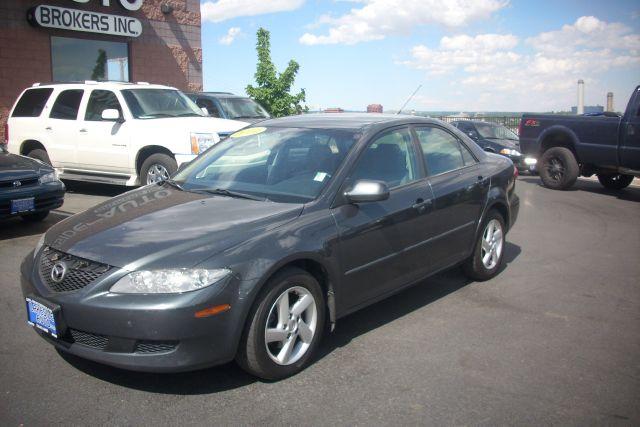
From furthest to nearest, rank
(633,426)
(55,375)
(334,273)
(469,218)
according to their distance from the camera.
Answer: (469,218) → (334,273) → (55,375) → (633,426)

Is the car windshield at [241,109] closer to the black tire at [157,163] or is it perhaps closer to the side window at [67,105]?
the side window at [67,105]

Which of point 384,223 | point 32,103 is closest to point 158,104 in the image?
point 32,103

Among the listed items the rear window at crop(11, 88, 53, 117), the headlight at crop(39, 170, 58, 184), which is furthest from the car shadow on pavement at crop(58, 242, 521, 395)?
the rear window at crop(11, 88, 53, 117)

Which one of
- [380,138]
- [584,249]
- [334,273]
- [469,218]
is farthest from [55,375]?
[584,249]

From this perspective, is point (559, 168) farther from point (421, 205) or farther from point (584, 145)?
point (421, 205)

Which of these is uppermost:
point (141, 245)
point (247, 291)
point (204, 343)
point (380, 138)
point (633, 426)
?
point (380, 138)

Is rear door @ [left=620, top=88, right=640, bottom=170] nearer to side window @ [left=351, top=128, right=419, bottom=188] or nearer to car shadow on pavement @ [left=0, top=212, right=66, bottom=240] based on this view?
side window @ [left=351, top=128, right=419, bottom=188]

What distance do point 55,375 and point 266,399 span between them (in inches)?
52.6

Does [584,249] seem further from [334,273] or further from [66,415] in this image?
[66,415]

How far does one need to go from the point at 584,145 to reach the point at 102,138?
355 inches

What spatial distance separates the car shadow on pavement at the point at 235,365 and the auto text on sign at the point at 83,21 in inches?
534

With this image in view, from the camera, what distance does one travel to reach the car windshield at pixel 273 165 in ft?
14.3

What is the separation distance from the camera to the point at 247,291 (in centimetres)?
346

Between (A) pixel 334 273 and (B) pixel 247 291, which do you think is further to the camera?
(A) pixel 334 273
